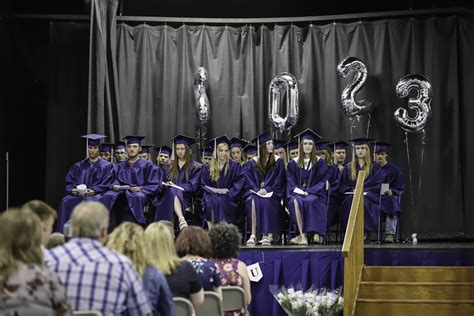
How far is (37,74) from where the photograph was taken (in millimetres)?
12891

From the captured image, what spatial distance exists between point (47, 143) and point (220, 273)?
24.9 feet

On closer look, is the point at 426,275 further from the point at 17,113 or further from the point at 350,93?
the point at 17,113

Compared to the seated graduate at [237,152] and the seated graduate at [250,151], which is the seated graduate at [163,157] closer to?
the seated graduate at [237,152]

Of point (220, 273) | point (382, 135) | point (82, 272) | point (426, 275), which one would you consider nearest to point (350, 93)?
point (382, 135)

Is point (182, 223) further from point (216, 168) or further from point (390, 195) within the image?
point (390, 195)

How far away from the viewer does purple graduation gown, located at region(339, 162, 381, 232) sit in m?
10.1

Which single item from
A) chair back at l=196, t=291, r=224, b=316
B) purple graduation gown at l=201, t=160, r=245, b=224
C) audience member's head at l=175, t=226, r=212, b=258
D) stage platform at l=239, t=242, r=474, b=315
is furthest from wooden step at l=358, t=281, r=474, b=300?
chair back at l=196, t=291, r=224, b=316

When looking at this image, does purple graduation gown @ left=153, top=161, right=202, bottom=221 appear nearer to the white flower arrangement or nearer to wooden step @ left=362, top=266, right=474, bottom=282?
the white flower arrangement

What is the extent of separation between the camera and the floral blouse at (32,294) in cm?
357

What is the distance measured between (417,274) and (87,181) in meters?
4.17

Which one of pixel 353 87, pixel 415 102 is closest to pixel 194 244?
pixel 415 102

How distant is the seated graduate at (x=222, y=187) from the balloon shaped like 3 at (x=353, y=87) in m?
2.32

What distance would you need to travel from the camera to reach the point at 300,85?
12773mm

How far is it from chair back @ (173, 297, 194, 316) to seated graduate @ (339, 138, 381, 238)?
5.93m
